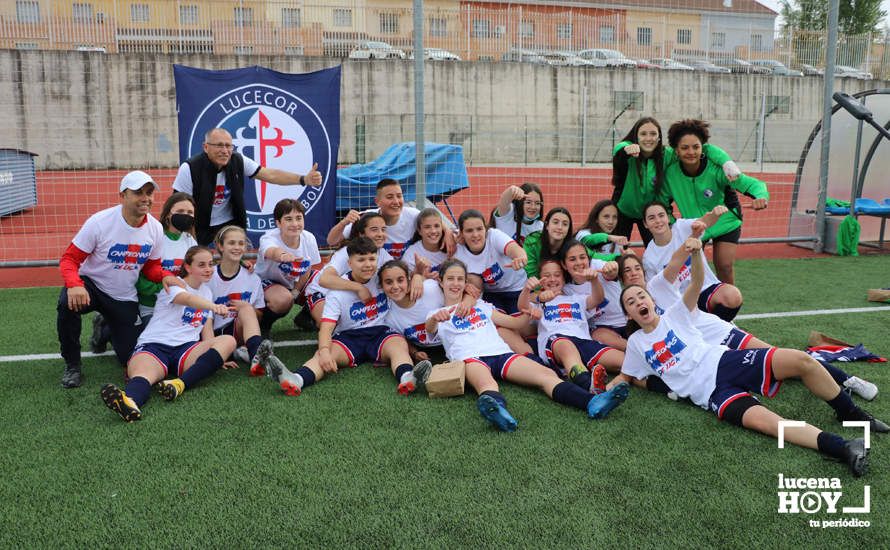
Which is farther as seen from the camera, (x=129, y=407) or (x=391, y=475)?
(x=129, y=407)

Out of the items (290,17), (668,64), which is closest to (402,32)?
(290,17)

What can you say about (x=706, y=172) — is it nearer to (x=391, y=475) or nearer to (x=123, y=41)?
(x=391, y=475)

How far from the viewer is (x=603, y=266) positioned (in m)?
4.36

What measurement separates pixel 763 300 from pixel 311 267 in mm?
3995

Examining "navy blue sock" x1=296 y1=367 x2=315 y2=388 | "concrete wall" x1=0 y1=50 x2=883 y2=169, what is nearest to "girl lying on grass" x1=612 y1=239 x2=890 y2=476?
"navy blue sock" x1=296 y1=367 x2=315 y2=388

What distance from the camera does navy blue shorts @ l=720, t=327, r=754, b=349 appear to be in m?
4.09

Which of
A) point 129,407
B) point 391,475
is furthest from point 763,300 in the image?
point 129,407

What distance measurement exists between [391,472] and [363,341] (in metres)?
1.69

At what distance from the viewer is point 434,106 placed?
61.1 ft

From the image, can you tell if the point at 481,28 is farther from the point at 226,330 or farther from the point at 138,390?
the point at 138,390

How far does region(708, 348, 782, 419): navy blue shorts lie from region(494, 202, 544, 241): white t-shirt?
2.05m

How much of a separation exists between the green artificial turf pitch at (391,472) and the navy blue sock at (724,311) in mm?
757

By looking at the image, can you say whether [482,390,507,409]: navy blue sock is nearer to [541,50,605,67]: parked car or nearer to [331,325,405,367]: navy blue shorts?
[331,325,405,367]: navy blue shorts

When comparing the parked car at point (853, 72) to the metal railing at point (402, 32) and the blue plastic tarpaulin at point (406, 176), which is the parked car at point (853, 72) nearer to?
the metal railing at point (402, 32)
